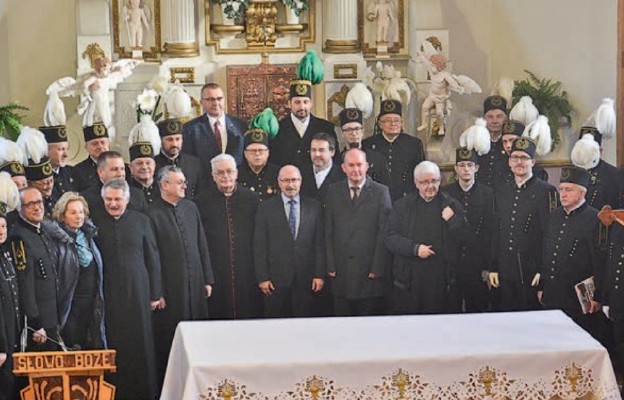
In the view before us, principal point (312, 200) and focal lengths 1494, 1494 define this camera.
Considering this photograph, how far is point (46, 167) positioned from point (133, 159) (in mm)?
706

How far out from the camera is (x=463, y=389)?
8.54m

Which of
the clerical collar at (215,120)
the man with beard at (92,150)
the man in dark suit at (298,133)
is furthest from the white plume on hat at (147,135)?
the man in dark suit at (298,133)

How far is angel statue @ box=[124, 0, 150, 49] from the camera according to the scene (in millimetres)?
14820

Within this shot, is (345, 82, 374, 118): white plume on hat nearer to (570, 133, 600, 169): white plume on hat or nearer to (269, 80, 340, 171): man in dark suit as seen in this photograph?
(269, 80, 340, 171): man in dark suit

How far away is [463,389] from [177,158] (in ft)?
13.1

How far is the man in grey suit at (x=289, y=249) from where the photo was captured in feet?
36.5

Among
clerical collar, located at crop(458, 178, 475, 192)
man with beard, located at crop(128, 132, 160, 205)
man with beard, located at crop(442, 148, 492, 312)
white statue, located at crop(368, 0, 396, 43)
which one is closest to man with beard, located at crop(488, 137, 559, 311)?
man with beard, located at crop(442, 148, 492, 312)

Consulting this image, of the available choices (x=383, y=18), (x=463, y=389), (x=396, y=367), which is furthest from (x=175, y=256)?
(x=383, y=18)

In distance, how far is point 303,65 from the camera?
43.0 feet

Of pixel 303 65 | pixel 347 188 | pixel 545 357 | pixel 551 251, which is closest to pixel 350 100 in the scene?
pixel 303 65

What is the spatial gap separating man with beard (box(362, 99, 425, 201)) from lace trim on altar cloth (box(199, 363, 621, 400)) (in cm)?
378

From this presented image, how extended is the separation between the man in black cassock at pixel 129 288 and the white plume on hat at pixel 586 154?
3.25 m

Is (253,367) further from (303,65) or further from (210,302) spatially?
(303,65)

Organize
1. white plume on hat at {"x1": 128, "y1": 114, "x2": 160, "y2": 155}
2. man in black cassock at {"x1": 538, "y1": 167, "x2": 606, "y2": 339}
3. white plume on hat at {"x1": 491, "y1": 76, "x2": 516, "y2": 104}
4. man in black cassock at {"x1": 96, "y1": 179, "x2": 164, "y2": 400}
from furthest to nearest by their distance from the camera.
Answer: white plume on hat at {"x1": 491, "y1": 76, "x2": 516, "y2": 104}
white plume on hat at {"x1": 128, "y1": 114, "x2": 160, "y2": 155}
man in black cassock at {"x1": 538, "y1": 167, "x2": 606, "y2": 339}
man in black cassock at {"x1": 96, "y1": 179, "x2": 164, "y2": 400}
